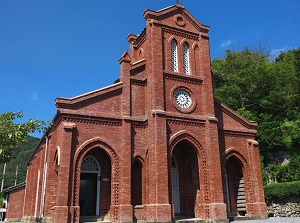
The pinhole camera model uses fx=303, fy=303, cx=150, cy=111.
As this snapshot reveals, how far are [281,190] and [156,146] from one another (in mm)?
11283

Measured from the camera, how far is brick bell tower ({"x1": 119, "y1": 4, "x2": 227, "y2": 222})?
53.1ft

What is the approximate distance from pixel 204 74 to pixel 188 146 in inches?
187

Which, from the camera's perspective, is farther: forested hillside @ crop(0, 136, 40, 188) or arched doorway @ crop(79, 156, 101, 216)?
forested hillside @ crop(0, 136, 40, 188)

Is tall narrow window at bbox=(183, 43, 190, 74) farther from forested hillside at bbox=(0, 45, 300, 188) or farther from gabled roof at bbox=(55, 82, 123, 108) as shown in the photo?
forested hillside at bbox=(0, 45, 300, 188)

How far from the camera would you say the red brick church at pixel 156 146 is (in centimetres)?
1552

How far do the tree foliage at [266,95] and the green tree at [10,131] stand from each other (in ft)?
74.0

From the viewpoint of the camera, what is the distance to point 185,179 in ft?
62.4

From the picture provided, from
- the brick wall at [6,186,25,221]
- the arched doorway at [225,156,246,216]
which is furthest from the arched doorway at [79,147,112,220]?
the brick wall at [6,186,25,221]

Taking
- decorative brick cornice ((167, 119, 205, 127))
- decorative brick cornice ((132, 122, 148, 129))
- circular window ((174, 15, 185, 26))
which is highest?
circular window ((174, 15, 185, 26))

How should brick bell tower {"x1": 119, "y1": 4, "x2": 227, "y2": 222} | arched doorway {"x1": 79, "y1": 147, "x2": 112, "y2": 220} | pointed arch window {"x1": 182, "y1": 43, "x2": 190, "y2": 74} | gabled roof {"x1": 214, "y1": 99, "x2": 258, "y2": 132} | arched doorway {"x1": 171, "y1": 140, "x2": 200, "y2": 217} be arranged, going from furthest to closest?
gabled roof {"x1": 214, "y1": 99, "x2": 258, "y2": 132}
pointed arch window {"x1": 182, "y1": 43, "x2": 190, "y2": 74}
arched doorway {"x1": 171, "y1": 140, "x2": 200, "y2": 217}
arched doorway {"x1": 79, "y1": 147, "x2": 112, "y2": 220}
brick bell tower {"x1": 119, "y1": 4, "x2": 227, "y2": 222}

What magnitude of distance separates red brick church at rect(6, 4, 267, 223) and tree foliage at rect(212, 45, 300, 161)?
9047 mm

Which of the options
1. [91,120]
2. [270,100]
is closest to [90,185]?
[91,120]

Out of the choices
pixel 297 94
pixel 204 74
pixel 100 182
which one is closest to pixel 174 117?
pixel 204 74

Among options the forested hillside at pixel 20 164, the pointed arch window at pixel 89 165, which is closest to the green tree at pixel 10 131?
the pointed arch window at pixel 89 165
